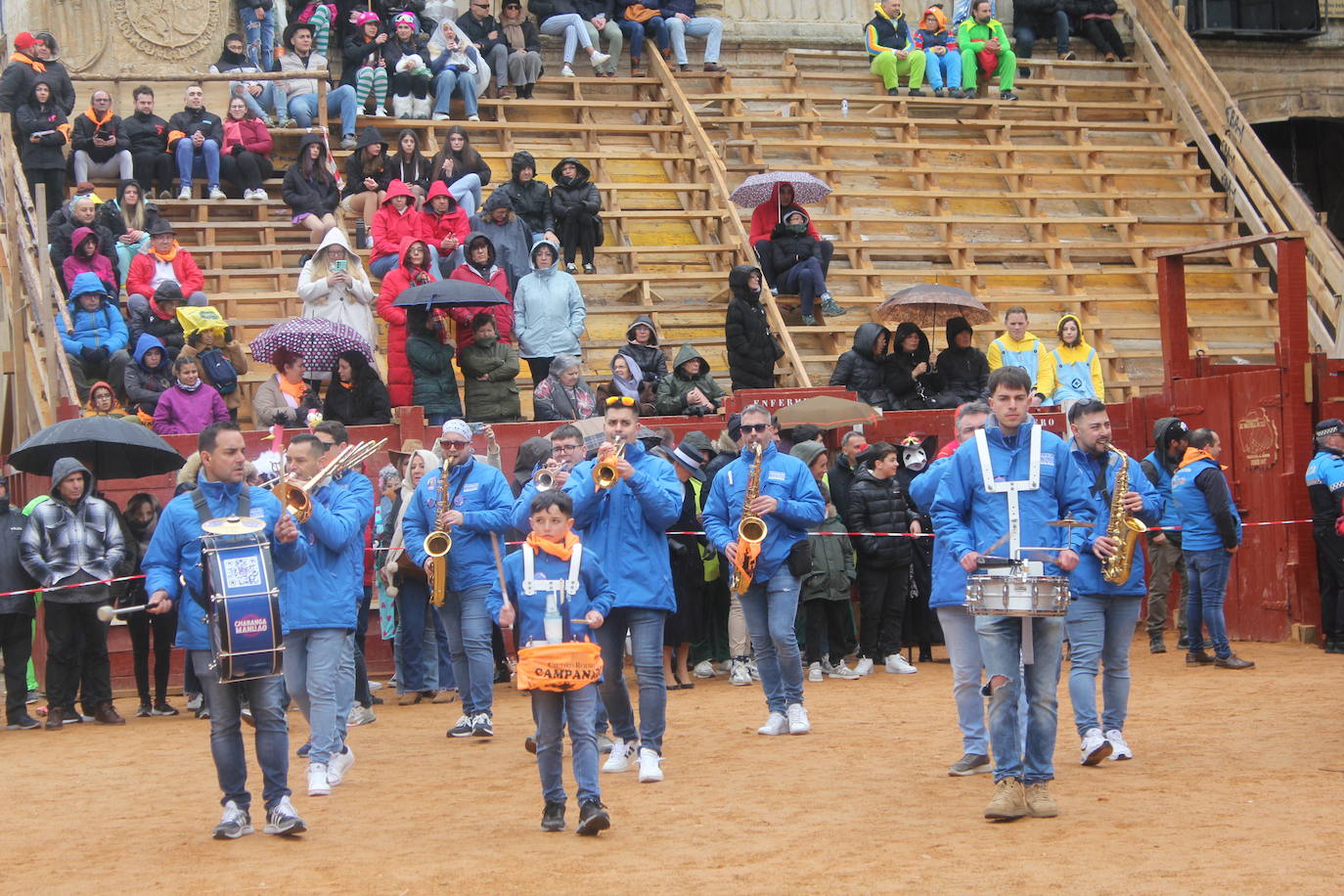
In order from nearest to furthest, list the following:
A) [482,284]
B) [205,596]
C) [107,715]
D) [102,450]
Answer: [205,596], [102,450], [107,715], [482,284]

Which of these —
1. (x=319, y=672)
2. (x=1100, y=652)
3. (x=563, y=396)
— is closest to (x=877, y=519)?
(x=563, y=396)

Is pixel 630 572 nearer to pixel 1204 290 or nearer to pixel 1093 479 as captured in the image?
pixel 1093 479

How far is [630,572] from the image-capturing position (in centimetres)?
922

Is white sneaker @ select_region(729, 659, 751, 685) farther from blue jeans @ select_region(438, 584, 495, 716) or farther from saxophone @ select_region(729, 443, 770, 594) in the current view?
saxophone @ select_region(729, 443, 770, 594)

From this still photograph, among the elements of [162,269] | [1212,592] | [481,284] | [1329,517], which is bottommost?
[1212,592]

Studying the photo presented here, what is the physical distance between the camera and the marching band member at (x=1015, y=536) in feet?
25.4

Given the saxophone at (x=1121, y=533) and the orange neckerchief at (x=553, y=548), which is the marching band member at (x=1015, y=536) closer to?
the saxophone at (x=1121, y=533)

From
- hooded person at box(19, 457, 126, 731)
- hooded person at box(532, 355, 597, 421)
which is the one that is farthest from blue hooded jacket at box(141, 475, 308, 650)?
hooded person at box(532, 355, 597, 421)

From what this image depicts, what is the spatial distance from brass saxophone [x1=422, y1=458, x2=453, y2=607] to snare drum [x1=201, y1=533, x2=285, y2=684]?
254 centimetres

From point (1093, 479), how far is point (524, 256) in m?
9.24

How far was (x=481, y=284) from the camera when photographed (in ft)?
51.9

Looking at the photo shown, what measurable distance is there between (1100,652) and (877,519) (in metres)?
4.61

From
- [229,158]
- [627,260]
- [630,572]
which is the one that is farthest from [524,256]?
[630,572]

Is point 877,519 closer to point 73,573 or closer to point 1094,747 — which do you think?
point 1094,747
